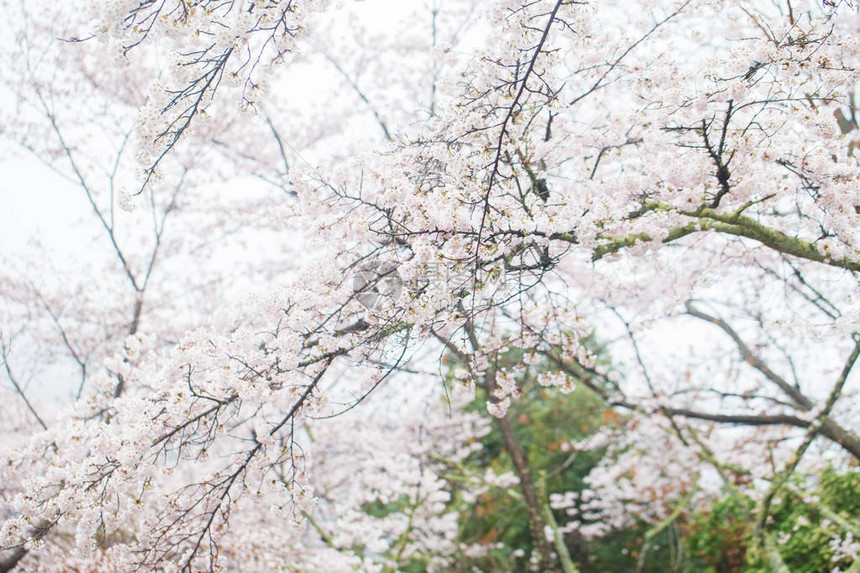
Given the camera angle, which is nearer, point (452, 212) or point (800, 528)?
point (452, 212)

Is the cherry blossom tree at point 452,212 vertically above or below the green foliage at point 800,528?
above

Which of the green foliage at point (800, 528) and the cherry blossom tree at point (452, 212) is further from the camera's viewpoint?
the green foliage at point (800, 528)

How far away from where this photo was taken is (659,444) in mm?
9641

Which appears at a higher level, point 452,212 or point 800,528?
point 452,212

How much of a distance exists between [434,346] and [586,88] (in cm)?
388

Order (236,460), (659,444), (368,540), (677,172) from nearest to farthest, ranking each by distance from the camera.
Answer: (677,172), (236,460), (368,540), (659,444)

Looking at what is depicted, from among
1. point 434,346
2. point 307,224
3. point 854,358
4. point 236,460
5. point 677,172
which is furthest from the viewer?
point 434,346

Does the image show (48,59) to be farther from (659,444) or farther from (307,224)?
(659,444)

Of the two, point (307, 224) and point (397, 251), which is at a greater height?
point (307, 224)

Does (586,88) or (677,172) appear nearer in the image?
(677,172)

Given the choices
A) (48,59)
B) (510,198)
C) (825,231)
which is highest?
(48,59)

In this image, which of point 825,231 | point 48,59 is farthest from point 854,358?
point 48,59

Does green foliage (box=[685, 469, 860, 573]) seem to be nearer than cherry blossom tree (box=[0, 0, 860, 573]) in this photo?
No

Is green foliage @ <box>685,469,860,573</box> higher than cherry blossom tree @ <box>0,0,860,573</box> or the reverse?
the reverse
